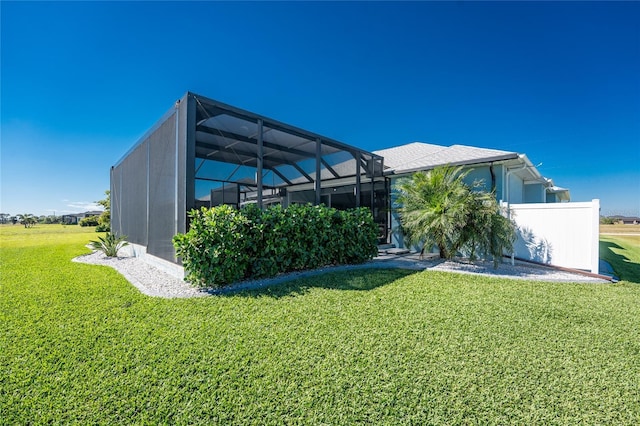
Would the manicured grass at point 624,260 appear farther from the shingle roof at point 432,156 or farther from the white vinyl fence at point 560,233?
the shingle roof at point 432,156

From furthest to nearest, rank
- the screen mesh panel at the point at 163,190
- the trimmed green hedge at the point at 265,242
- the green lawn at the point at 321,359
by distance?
the screen mesh panel at the point at 163,190 → the trimmed green hedge at the point at 265,242 → the green lawn at the point at 321,359

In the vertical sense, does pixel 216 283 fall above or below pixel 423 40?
below

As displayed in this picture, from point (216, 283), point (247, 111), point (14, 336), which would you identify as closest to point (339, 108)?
point (247, 111)

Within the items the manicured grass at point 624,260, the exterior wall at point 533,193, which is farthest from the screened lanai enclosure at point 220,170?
the exterior wall at point 533,193

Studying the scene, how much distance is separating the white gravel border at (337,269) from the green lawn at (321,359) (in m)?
0.56

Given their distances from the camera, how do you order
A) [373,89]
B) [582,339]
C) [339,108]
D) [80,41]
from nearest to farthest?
[582,339], [80,41], [373,89], [339,108]

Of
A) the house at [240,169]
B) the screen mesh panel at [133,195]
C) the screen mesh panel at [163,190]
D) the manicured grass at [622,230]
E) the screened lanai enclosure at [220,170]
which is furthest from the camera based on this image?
the manicured grass at [622,230]

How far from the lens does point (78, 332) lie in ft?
10.5

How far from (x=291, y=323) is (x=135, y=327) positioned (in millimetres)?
2030

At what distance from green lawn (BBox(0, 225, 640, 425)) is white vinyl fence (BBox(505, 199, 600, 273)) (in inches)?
86.5

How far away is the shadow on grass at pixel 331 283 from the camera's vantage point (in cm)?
480

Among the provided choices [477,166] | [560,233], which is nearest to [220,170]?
[477,166]

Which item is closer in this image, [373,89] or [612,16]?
[612,16]

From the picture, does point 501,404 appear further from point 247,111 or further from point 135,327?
point 247,111
